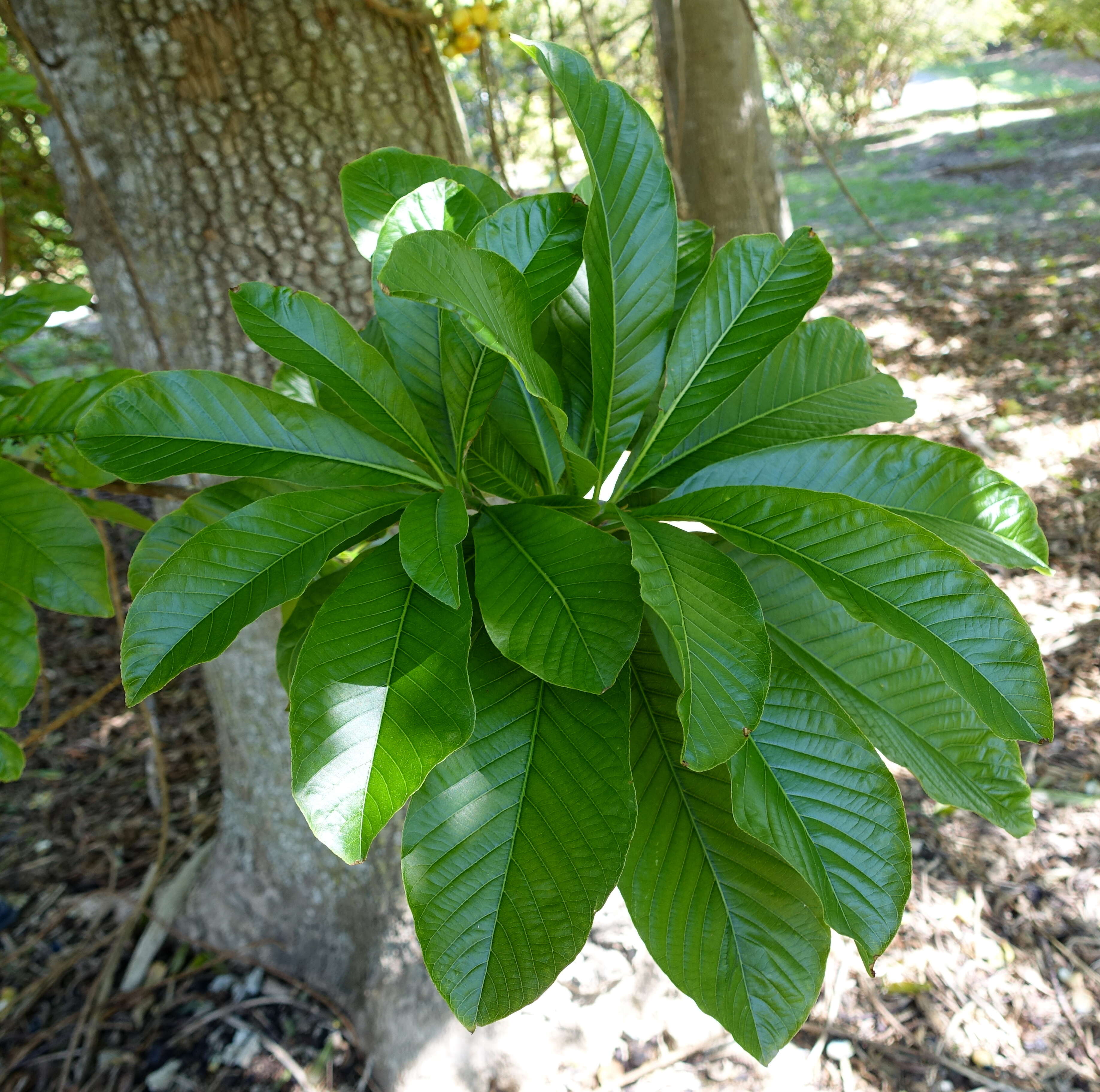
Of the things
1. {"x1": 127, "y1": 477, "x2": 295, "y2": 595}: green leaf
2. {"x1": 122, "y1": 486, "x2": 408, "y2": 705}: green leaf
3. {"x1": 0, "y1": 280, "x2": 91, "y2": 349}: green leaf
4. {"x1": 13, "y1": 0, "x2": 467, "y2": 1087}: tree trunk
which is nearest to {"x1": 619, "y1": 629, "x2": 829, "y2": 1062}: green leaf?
{"x1": 122, "y1": 486, "x2": 408, "y2": 705}: green leaf

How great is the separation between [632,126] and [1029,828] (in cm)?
86

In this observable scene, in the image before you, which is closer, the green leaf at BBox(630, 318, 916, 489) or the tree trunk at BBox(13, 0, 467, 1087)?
the green leaf at BBox(630, 318, 916, 489)

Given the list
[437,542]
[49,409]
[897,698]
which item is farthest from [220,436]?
[897,698]

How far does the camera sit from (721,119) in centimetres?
362

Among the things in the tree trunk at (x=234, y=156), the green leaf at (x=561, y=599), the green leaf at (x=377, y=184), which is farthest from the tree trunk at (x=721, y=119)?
the green leaf at (x=561, y=599)

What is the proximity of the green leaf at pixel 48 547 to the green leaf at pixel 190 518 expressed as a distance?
18 centimetres

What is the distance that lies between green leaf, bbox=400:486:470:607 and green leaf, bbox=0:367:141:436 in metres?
0.62

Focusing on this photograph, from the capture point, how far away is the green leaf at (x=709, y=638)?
0.67m

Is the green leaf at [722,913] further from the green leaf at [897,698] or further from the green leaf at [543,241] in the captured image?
the green leaf at [543,241]

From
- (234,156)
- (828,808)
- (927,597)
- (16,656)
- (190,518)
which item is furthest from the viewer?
(234,156)

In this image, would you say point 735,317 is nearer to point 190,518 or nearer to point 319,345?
point 319,345

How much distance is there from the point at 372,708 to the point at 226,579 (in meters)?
0.20

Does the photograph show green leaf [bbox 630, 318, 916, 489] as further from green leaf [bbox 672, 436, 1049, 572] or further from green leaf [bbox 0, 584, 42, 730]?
green leaf [bbox 0, 584, 42, 730]

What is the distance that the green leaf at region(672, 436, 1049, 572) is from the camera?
857 millimetres
